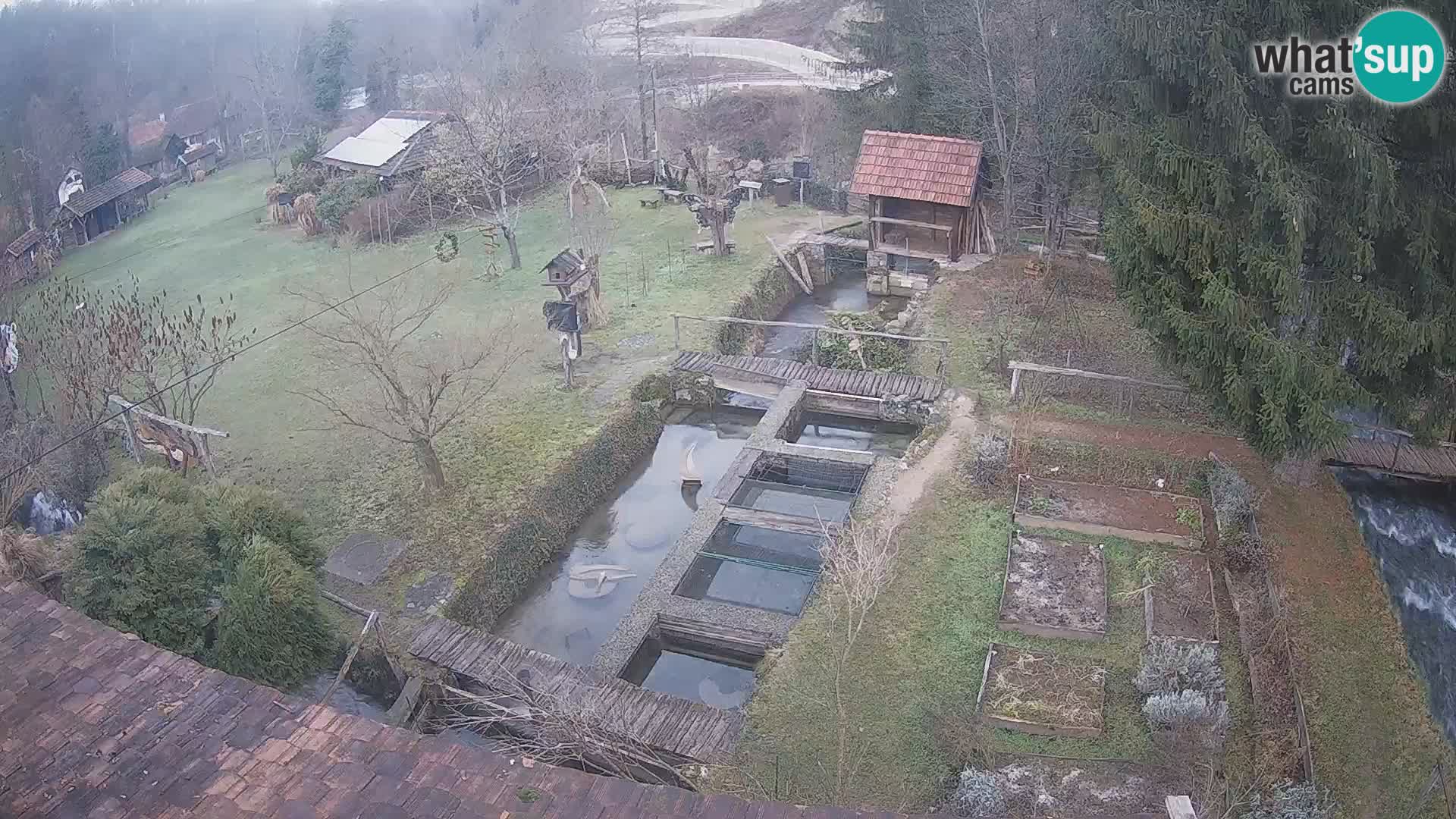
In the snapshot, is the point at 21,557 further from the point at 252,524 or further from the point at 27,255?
the point at 27,255

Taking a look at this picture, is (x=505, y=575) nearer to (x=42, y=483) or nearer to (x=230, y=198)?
(x=42, y=483)

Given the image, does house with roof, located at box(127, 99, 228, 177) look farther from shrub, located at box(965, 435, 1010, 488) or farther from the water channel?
the water channel

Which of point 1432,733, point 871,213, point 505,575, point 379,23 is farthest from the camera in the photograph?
point 379,23

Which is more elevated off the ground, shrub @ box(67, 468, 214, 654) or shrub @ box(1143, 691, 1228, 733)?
shrub @ box(67, 468, 214, 654)

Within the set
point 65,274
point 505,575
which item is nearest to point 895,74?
point 505,575

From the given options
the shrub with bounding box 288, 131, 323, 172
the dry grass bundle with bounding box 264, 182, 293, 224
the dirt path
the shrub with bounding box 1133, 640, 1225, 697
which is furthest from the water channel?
the shrub with bounding box 288, 131, 323, 172

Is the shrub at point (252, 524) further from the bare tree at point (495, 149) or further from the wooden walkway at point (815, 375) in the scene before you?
the bare tree at point (495, 149)
